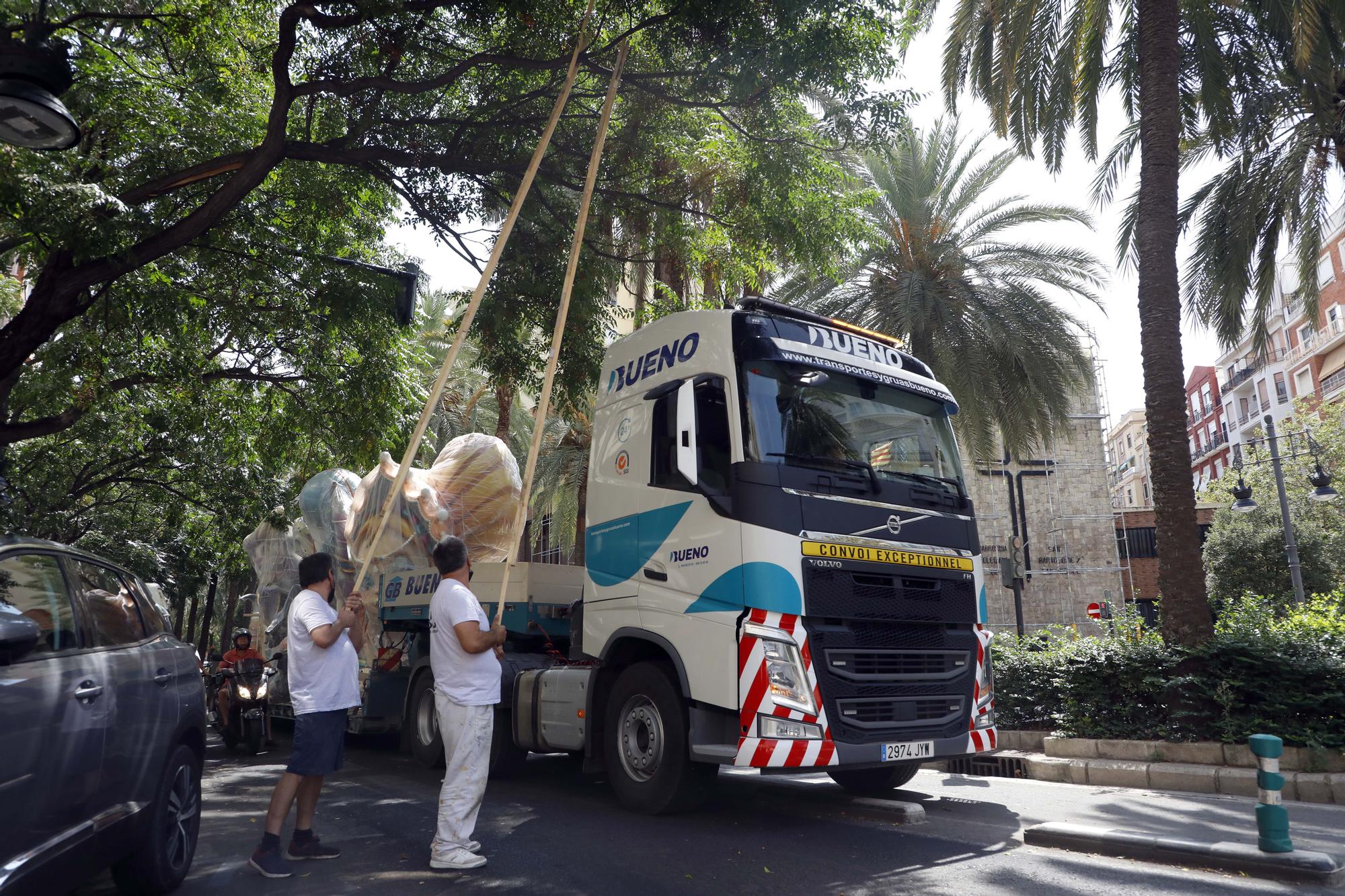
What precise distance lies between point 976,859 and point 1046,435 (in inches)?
516

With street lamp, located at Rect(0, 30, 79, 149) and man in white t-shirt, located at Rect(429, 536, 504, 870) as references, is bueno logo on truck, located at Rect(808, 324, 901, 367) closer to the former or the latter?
man in white t-shirt, located at Rect(429, 536, 504, 870)

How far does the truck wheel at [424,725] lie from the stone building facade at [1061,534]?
2953 cm

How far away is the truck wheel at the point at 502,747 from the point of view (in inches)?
344

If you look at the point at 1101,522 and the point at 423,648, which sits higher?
the point at 1101,522

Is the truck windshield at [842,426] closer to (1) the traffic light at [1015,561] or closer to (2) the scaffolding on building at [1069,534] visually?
(1) the traffic light at [1015,561]

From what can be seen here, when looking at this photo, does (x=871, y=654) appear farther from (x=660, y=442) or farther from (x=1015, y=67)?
(x=1015, y=67)

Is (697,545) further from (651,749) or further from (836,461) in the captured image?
(651,749)

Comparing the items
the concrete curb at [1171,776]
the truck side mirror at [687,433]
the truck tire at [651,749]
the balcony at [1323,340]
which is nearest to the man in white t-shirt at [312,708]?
the truck tire at [651,749]

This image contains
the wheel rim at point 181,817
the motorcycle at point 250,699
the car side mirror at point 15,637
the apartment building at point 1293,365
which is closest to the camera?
the car side mirror at point 15,637

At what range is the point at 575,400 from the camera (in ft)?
40.4

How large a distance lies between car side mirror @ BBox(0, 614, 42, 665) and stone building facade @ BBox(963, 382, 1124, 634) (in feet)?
116

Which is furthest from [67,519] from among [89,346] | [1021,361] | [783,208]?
[1021,361]

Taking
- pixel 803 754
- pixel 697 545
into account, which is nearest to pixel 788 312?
pixel 697 545

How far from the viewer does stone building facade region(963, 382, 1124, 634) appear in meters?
36.8
